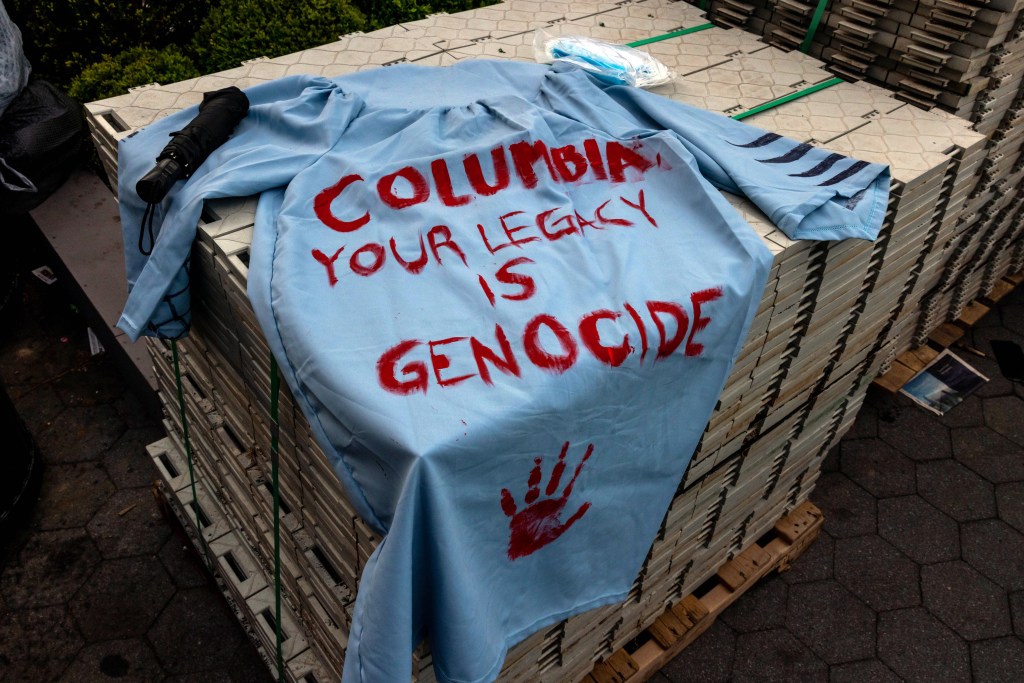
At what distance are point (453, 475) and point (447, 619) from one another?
48 centimetres

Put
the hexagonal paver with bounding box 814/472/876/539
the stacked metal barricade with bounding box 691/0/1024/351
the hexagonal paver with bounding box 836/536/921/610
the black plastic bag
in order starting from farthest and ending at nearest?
the black plastic bag
the hexagonal paver with bounding box 814/472/876/539
the hexagonal paver with bounding box 836/536/921/610
the stacked metal barricade with bounding box 691/0/1024/351

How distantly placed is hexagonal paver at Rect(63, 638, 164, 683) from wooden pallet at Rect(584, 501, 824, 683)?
2302 millimetres

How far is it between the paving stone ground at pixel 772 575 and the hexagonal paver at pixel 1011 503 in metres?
0.01

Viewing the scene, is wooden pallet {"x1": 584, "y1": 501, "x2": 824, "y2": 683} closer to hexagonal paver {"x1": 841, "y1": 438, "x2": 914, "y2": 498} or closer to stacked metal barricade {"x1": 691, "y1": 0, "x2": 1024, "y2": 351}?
hexagonal paver {"x1": 841, "y1": 438, "x2": 914, "y2": 498}

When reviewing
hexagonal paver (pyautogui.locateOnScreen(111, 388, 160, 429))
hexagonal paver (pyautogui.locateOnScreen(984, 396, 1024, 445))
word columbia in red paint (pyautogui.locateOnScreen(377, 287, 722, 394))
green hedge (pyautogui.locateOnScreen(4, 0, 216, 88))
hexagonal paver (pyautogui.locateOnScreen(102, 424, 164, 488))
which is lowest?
hexagonal paver (pyautogui.locateOnScreen(102, 424, 164, 488))

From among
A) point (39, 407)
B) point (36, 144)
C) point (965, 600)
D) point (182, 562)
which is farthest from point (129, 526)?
point (965, 600)

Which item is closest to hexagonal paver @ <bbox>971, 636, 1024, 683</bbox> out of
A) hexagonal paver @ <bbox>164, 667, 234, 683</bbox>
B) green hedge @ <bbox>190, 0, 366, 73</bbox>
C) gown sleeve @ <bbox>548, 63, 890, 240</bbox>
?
gown sleeve @ <bbox>548, 63, 890, 240</bbox>

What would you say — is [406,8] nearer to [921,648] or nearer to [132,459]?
[132,459]

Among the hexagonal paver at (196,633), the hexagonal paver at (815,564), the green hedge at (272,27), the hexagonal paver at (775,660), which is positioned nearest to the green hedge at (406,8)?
the green hedge at (272,27)

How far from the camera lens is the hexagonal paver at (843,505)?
537 centimetres

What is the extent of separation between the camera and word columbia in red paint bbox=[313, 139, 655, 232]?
302 cm

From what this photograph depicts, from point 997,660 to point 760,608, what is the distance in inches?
49.9

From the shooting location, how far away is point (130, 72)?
242 inches

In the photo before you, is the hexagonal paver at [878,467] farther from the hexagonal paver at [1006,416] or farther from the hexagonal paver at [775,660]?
the hexagonal paver at [775,660]
